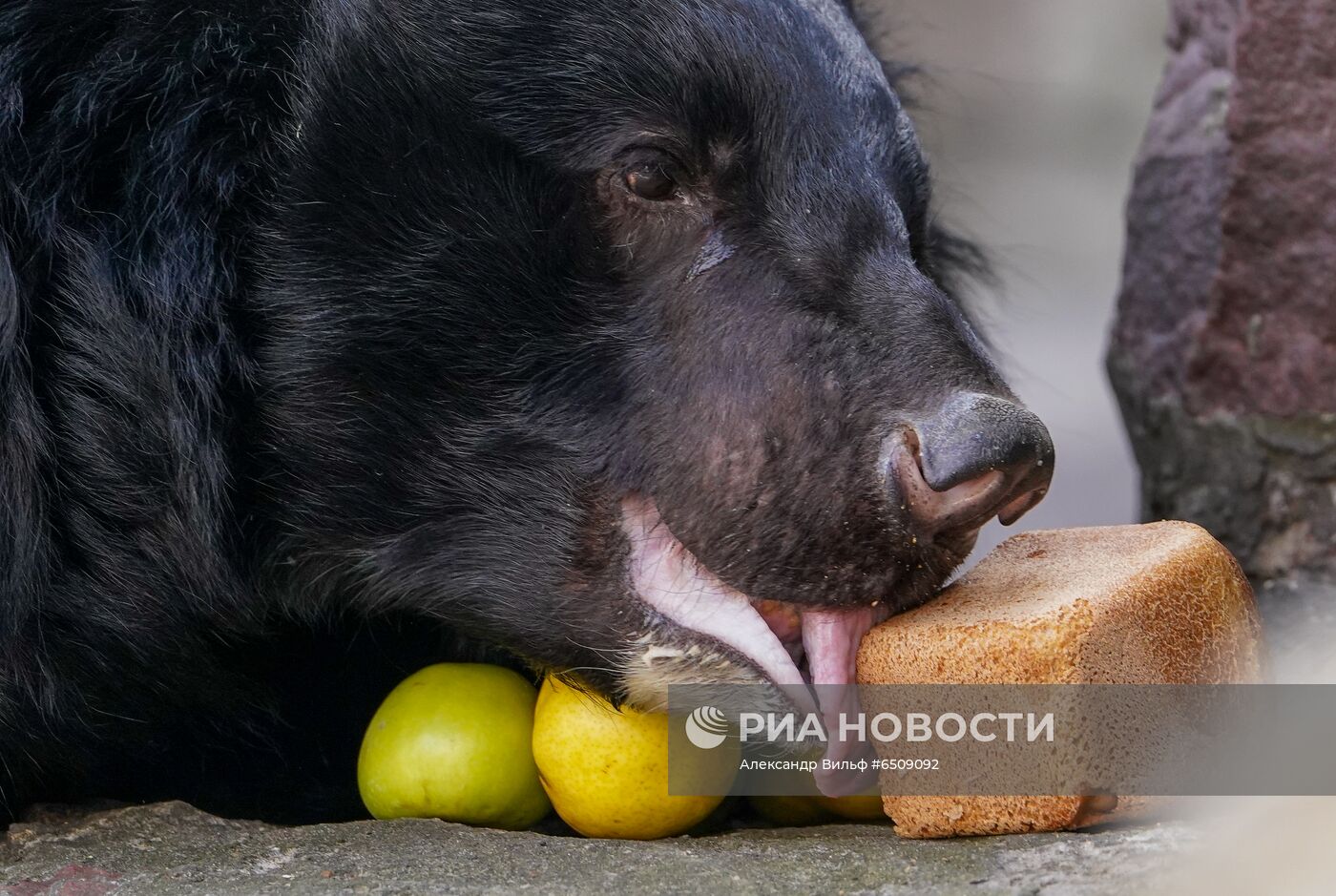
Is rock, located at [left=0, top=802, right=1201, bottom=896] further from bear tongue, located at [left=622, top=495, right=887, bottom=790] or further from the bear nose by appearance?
the bear nose

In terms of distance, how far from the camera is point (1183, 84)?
3.30 m

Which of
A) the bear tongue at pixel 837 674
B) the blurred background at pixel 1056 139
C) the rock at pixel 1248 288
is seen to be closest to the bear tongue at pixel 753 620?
the bear tongue at pixel 837 674

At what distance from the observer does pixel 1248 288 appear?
310 centimetres

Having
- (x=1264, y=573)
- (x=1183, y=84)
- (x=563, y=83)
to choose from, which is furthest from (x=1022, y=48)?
(x=563, y=83)

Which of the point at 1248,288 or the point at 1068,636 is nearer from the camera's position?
the point at 1068,636

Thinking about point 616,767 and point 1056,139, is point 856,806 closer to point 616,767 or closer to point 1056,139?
point 616,767

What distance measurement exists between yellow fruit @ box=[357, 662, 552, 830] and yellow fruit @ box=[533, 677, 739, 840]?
0.21ft

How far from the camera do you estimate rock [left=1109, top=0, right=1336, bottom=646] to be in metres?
2.99

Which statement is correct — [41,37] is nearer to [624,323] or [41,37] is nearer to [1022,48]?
[624,323]

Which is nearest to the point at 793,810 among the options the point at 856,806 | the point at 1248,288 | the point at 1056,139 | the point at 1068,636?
the point at 856,806

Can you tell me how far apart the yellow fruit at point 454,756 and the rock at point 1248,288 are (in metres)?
1.57

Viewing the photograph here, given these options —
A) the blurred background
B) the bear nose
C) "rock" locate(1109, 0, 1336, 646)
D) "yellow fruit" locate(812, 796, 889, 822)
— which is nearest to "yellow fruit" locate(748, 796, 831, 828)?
"yellow fruit" locate(812, 796, 889, 822)

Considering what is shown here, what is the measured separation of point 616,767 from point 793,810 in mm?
341

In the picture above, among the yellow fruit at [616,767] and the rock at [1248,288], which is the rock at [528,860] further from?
the rock at [1248,288]
